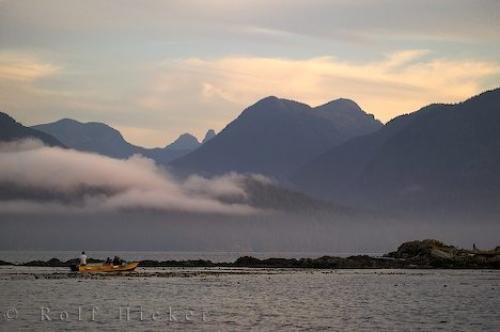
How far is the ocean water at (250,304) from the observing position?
195 feet

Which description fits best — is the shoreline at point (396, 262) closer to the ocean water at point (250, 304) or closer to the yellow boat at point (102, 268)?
the yellow boat at point (102, 268)

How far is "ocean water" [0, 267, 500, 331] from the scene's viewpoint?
59.4 meters

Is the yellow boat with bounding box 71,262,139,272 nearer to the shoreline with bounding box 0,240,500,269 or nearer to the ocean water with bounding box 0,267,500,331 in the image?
the ocean water with bounding box 0,267,500,331

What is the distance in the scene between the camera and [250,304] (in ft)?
242

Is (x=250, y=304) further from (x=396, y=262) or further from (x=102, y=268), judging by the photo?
(x=396, y=262)

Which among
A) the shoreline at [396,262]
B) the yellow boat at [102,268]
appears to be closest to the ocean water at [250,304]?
the yellow boat at [102,268]

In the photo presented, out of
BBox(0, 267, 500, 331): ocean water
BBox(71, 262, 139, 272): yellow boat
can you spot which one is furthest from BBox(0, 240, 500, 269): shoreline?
BBox(0, 267, 500, 331): ocean water

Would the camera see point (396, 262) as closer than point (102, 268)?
No

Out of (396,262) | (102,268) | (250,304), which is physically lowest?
(250,304)

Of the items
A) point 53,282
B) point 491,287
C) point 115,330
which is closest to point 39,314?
point 115,330

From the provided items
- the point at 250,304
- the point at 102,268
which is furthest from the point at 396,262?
the point at 250,304

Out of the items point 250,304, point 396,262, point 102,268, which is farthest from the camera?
point 396,262

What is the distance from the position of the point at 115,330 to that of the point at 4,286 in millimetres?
39325

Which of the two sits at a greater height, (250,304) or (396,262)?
(396,262)
